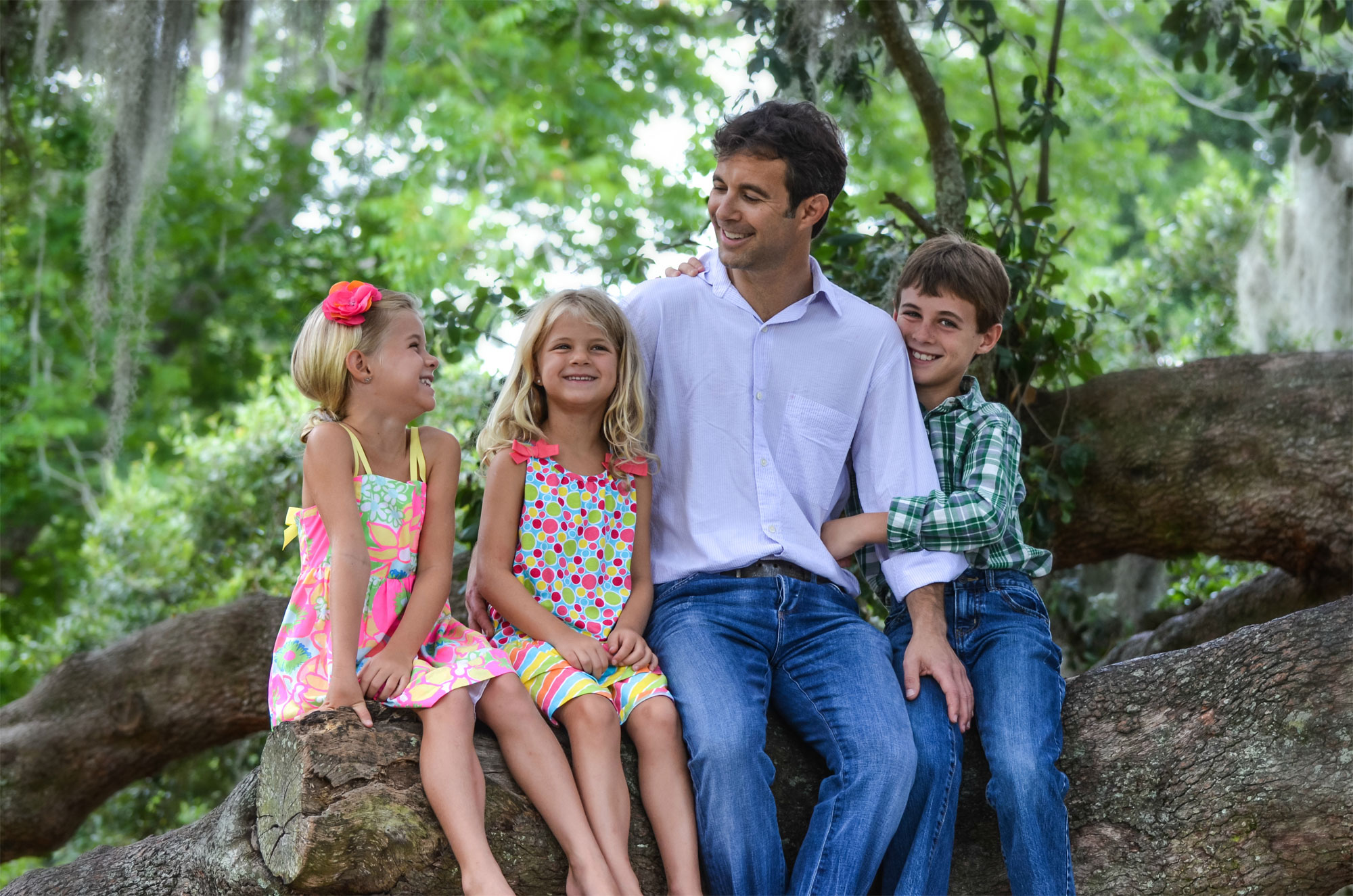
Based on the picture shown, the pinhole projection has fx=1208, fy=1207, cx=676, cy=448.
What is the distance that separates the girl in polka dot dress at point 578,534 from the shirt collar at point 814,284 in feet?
0.87

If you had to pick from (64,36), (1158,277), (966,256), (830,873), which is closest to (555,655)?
(830,873)

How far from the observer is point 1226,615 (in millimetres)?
4188

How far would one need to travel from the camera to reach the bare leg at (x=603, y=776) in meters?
2.13

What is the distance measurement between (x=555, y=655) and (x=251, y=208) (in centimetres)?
863

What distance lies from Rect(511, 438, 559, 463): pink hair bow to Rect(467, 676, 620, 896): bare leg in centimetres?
51

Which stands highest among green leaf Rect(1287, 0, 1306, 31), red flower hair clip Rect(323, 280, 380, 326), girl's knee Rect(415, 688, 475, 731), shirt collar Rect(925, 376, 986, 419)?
green leaf Rect(1287, 0, 1306, 31)

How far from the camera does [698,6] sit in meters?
9.98

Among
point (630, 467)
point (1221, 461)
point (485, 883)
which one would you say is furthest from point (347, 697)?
point (1221, 461)

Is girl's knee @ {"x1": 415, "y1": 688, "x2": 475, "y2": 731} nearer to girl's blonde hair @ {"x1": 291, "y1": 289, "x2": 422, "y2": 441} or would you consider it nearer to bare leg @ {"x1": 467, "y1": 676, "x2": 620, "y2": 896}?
bare leg @ {"x1": 467, "y1": 676, "x2": 620, "y2": 896}

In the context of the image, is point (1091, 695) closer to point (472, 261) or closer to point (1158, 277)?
point (1158, 277)

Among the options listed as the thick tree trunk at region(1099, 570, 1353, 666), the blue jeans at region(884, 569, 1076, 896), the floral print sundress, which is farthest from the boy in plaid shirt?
the thick tree trunk at region(1099, 570, 1353, 666)

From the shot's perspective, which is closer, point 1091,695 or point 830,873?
point 830,873

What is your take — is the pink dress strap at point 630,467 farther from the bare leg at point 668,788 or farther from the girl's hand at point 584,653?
the bare leg at point 668,788

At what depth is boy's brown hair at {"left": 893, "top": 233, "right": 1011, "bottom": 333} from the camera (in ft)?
9.16
